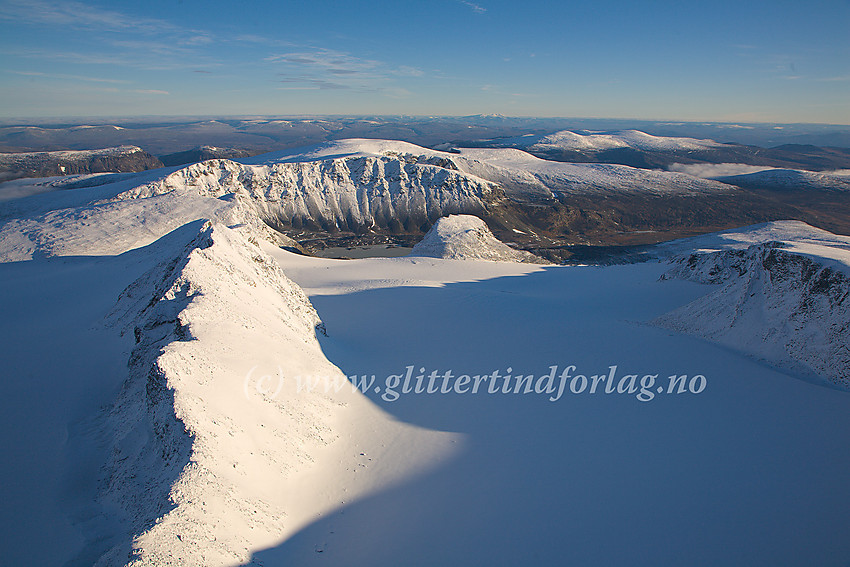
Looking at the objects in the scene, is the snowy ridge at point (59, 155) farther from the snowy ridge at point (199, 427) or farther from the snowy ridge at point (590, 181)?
the snowy ridge at point (199, 427)

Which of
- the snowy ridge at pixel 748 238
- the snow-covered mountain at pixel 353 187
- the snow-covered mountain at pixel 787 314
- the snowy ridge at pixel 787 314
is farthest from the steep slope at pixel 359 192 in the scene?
the snowy ridge at pixel 787 314

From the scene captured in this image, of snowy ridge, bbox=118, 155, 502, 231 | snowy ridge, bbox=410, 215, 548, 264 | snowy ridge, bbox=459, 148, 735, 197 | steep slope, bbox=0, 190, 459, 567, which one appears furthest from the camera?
snowy ridge, bbox=459, 148, 735, 197

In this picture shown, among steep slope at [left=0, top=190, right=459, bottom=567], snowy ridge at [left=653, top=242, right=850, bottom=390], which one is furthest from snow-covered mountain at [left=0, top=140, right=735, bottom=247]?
snowy ridge at [left=653, top=242, right=850, bottom=390]

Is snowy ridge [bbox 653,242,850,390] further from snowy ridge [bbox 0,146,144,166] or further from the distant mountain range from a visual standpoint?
snowy ridge [bbox 0,146,144,166]

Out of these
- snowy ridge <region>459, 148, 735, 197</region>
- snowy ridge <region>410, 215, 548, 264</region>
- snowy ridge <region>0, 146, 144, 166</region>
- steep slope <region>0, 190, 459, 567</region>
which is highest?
snowy ridge <region>0, 146, 144, 166</region>

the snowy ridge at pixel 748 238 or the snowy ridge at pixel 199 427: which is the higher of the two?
the snowy ridge at pixel 199 427

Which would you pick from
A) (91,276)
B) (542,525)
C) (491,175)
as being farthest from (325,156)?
(542,525)
